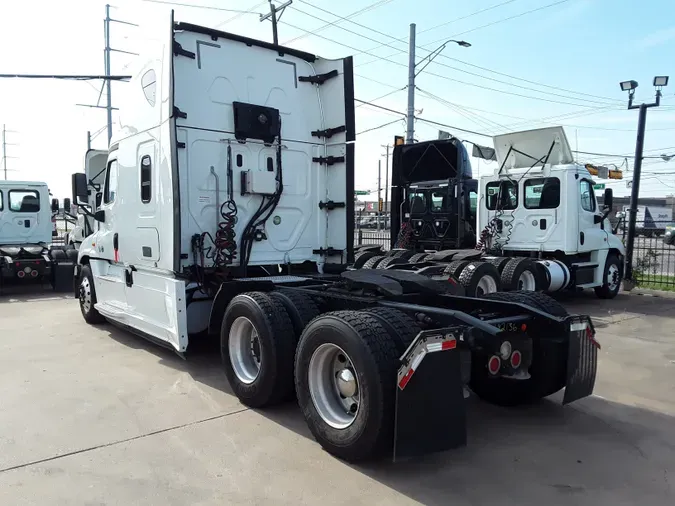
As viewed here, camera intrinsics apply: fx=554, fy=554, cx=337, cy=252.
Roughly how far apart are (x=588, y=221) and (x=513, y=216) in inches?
59.1

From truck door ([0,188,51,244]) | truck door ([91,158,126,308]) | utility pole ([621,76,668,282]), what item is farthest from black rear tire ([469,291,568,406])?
truck door ([0,188,51,244])

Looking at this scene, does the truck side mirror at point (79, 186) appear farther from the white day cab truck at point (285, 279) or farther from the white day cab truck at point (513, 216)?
the white day cab truck at point (513, 216)

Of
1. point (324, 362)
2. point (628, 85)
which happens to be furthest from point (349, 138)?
point (628, 85)

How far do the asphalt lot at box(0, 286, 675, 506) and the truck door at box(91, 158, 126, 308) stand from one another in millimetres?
1364

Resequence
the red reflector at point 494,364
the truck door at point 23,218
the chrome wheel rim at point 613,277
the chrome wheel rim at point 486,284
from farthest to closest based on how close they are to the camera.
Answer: the truck door at point 23,218 → the chrome wheel rim at point 613,277 → the chrome wheel rim at point 486,284 → the red reflector at point 494,364

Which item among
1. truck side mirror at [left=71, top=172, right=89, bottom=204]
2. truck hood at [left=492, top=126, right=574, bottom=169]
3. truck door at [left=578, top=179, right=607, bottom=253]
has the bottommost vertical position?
truck door at [left=578, top=179, right=607, bottom=253]

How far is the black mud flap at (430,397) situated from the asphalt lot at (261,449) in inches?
12.7

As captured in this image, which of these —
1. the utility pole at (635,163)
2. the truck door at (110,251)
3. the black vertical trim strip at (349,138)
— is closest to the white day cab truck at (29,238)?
the truck door at (110,251)

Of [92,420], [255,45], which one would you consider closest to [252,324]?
[92,420]

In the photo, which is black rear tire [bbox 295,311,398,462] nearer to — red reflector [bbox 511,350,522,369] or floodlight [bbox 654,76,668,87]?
red reflector [bbox 511,350,522,369]

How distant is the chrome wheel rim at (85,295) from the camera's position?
28.8ft

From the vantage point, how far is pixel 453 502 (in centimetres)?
342

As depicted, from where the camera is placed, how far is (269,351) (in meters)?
4.74

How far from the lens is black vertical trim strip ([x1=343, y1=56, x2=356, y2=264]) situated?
6910 mm
